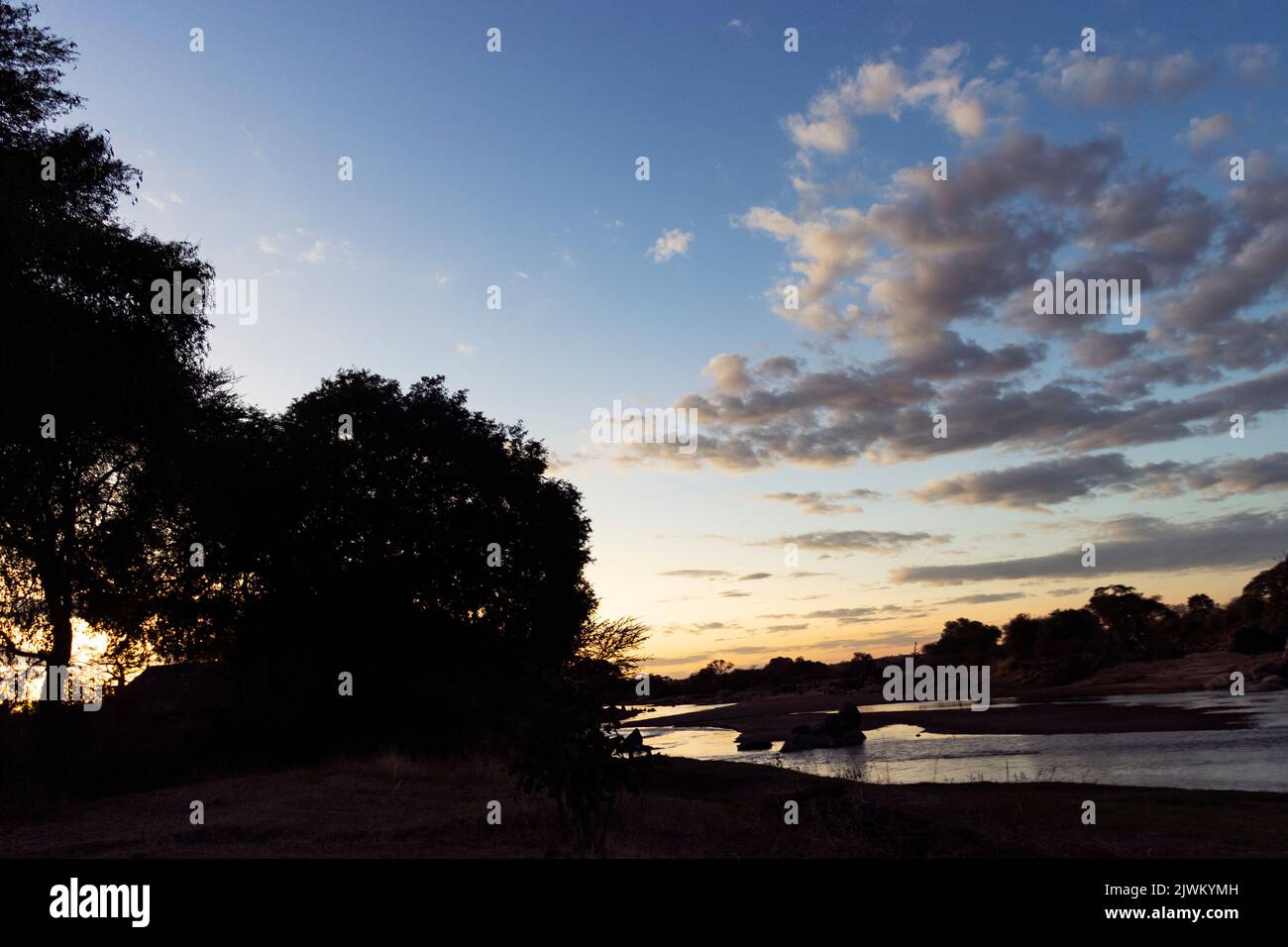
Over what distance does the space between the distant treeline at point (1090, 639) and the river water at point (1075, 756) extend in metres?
45.0

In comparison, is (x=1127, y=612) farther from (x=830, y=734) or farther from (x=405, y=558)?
(x=405, y=558)

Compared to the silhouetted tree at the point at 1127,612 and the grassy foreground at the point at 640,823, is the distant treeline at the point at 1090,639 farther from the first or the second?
the grassy foreground at the point at 640,823

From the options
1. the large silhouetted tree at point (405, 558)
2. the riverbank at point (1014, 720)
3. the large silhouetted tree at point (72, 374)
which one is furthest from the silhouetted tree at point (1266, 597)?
the large silhouetted tree at point (72, 374)

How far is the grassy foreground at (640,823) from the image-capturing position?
14.2 metres

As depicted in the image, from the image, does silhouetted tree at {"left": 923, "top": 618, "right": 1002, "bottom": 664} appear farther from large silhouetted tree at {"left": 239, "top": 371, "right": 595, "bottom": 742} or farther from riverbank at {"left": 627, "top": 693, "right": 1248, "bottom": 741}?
large silhouetted tree at {"left": 239, "top": 371, "right": 595, "bottom": 742}

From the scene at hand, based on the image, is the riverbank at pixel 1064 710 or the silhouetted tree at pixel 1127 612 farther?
the silhouetted tree at pixel 1127 612

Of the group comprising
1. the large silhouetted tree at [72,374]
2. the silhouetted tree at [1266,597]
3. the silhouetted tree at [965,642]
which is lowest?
the silhouetted tree at [965,642]

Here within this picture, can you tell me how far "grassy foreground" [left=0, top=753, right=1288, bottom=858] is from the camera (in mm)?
14203
